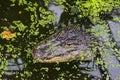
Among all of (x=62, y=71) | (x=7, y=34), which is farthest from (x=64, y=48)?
(x=7, y=34)

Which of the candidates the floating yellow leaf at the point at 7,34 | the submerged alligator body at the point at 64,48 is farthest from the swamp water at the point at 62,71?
the floating yellow leaf at the point at 7,34

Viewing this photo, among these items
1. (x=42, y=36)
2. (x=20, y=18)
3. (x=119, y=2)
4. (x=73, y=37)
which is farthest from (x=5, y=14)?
(x=119, y=2)

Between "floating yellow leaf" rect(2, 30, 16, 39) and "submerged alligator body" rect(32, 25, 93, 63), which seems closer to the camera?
"submerged alligator body" rect(32, 25, 93, 63)

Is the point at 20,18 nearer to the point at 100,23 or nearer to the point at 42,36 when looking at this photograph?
the point at 42,36

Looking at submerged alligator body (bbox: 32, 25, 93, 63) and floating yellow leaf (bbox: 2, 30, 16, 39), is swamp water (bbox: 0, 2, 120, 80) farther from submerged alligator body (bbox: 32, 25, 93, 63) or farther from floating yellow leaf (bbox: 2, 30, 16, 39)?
floating yellow leaf (bbox: 2, 30, 16, 39)

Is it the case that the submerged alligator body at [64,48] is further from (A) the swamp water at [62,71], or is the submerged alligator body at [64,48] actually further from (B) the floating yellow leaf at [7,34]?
(B) the floating yellow leaf at [7,34]

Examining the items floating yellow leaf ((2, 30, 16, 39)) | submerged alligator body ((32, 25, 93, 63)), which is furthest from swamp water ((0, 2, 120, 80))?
floating yellow leaf ((2, 30, 16, 39))

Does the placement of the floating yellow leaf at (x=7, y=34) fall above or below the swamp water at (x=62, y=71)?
above

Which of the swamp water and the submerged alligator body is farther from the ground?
the submerged alligator body
